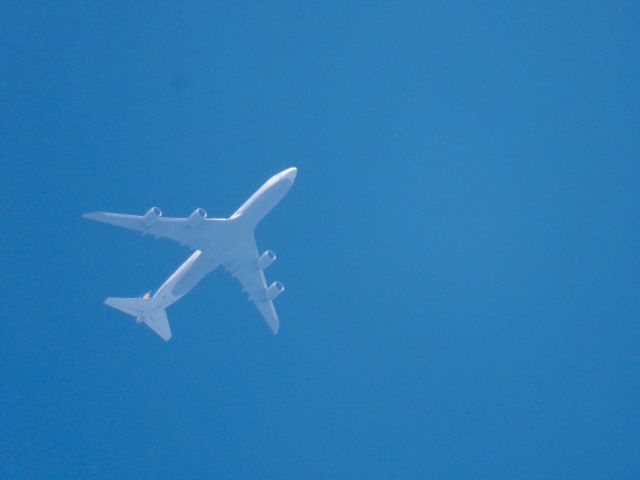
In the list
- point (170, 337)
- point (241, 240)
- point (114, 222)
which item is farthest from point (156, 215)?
point (170, 337)

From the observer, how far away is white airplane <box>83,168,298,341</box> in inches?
1624

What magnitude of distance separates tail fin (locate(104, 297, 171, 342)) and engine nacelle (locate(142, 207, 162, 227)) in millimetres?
8201

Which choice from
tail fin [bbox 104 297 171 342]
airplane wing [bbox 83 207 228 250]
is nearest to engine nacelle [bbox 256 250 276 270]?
airplane wing [bbox 83 207 228 250]

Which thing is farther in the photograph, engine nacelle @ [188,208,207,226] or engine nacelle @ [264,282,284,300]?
engine nacelle @ [264,282,284,300]

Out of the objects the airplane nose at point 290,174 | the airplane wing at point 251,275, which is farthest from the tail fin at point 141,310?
the airplane nose at point 290,174

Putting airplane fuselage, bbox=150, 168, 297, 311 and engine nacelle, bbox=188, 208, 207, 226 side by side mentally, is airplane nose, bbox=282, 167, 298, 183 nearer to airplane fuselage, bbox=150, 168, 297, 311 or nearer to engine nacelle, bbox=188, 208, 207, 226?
airplane fuselage, bbox=150, 168, 297, 311

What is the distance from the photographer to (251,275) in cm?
4794

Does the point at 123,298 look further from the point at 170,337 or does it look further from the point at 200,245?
the point at 200,245

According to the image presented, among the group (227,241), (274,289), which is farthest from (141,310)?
(274,289)

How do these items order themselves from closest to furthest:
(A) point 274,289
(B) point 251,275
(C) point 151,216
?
1. (C) point 151,216
2. (B) point 251,275
3. (A) point 274,289

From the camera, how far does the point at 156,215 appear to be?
4059 centimetres

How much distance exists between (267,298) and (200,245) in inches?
344

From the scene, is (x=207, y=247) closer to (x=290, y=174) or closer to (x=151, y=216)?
(x=151, y=216)

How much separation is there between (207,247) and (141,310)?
850 cm
